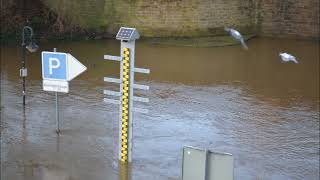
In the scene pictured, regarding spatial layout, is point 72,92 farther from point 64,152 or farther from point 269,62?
point 269,62

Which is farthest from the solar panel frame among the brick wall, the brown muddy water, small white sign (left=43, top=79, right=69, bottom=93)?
the brick wall

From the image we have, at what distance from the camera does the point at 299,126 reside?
1416 centimetres

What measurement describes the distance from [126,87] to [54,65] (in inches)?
63.2

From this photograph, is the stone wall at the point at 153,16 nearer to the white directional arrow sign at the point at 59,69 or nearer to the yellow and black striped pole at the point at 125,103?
the white directional arrow sign at the point at 59,69

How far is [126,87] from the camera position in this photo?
1094 cm

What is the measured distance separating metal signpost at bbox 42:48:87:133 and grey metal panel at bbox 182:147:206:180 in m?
5.51

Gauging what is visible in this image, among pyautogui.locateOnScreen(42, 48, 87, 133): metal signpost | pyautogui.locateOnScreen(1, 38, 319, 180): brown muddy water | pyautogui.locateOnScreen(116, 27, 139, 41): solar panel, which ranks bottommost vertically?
pyautogui.locateOnScreen(1, 38, 319, 180): brown muddy water

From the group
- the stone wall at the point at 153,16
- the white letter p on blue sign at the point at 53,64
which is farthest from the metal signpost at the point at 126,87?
the stone wall at the point at 153,16

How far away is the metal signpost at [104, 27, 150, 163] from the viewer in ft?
35.1

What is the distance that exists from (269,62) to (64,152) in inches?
424

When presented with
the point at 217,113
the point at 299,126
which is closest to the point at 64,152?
the point at 217,113

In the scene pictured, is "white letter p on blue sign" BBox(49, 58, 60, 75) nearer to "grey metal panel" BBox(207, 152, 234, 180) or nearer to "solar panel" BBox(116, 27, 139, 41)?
"solar panel" BBox(116, 27, 139, 41)

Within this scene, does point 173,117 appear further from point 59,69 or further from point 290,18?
point 290,18

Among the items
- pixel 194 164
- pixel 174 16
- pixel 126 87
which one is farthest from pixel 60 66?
pixel 174 16
